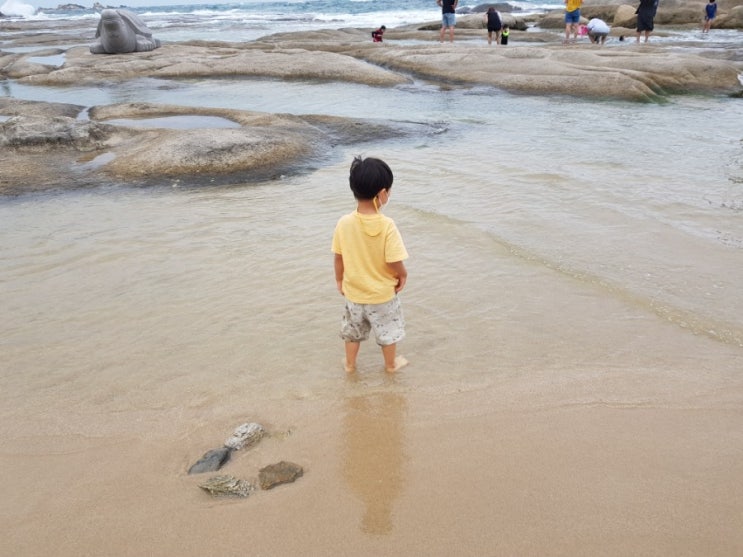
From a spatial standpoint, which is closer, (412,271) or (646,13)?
(412,271)

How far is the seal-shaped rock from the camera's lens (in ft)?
66.7

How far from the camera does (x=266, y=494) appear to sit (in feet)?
8.75

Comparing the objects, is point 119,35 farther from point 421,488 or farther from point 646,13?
point 421,488

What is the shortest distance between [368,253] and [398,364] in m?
0.75

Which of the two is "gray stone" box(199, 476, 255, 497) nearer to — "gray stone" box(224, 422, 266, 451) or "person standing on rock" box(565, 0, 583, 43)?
"gray stone" box(224, 422, 266, 451)

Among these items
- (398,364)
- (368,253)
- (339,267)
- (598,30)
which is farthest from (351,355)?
→ (598,30)

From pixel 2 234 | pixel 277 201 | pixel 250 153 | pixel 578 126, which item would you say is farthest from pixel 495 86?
pixel 2 234

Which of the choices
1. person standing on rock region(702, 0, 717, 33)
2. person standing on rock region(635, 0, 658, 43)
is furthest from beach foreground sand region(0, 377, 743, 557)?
person standing on rock region(702, 0, 717, 33)

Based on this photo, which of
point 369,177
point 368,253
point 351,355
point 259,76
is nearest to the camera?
point 369,177

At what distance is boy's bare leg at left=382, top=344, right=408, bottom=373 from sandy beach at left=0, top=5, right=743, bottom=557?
70 mm

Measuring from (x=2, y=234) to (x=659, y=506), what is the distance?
6.29 meters

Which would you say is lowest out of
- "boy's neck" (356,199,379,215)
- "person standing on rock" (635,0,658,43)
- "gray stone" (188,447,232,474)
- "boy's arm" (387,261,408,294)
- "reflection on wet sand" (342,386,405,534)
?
"reflection on wet sand" (342,386,405,534)

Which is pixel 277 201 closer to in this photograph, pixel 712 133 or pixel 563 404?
pixel 563 404

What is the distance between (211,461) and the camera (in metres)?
2.90
